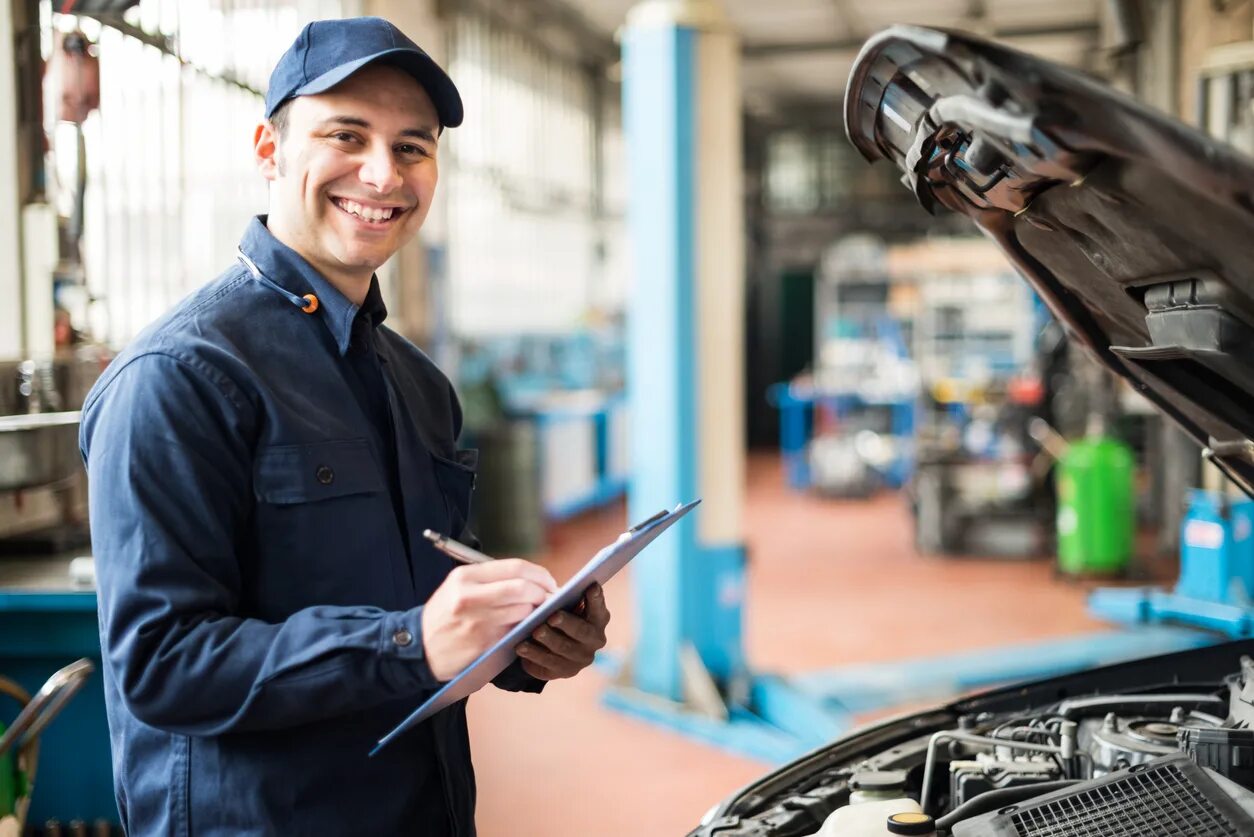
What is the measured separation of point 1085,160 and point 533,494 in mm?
6572

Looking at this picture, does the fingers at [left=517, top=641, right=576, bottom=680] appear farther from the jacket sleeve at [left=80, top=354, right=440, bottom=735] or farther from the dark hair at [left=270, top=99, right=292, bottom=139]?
the dark hair at [left=270, top=99, right=292, bottom=139]

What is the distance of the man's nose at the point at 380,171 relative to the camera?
1.35 metres

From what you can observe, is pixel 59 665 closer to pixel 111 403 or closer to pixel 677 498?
pixel 111 403

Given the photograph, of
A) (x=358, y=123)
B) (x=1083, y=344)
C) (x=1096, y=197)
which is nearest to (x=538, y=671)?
(x=358, y=123)

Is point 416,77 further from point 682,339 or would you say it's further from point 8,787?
point 682,339

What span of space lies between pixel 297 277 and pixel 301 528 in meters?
0.31

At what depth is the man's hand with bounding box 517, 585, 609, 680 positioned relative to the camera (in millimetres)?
1246

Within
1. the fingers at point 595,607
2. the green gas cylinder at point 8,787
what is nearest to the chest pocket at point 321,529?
the fingers at point 595,607

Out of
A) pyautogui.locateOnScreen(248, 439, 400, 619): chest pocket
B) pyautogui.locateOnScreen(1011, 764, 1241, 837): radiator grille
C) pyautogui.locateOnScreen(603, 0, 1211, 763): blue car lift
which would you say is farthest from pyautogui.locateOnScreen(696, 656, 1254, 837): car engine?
pyautogui.locateOnScreen(603, 0, 1211, 763): blue car lift

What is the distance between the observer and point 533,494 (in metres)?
7.54

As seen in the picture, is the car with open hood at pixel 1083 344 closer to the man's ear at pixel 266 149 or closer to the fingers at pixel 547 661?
the fingers at pixel 547 661

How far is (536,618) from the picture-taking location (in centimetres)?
113

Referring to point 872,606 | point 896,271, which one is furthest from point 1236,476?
point 896,271

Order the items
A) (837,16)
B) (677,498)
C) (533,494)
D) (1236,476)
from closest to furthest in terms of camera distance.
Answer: (1236,476) → (677,498) → (533,494) → (837,16)
